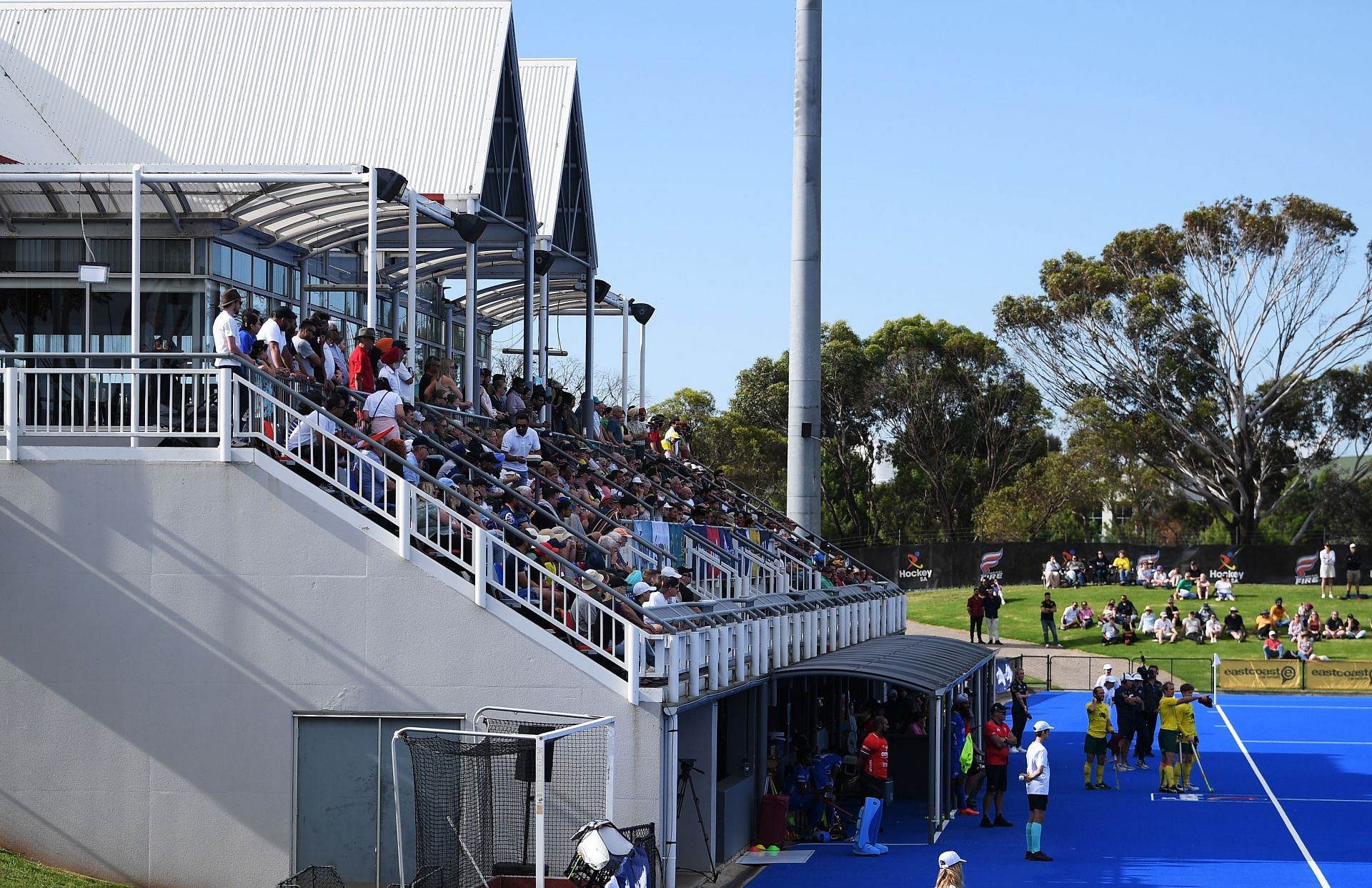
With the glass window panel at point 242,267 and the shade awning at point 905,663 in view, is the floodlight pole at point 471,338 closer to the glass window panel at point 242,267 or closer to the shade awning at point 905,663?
the glass window panel at point 242,267

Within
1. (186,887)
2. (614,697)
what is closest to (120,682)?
(186,887)

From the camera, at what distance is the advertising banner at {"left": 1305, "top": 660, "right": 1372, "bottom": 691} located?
44.2 metres

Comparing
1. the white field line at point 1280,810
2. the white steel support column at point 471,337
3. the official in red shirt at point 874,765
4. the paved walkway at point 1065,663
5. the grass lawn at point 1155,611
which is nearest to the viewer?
the white field line at point 1280,810

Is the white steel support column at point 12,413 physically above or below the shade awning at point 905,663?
above

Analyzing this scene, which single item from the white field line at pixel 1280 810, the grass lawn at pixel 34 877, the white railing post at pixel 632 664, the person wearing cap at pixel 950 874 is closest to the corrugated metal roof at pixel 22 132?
the grass lawn at pixel 34 877

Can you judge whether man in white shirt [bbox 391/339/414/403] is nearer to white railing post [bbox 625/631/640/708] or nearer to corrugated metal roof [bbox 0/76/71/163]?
white railing post [bbox 625/631/640/708]

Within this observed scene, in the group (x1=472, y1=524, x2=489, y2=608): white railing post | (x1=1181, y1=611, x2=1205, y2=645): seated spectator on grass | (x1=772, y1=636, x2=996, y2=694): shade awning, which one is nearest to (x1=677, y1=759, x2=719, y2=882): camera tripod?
(x1=772, y1=636, x2=996, y2=694): shade awning

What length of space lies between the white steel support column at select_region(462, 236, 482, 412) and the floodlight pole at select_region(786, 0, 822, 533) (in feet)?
24.4

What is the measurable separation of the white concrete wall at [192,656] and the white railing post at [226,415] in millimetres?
212

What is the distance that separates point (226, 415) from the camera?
16.3m

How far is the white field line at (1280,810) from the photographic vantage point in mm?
19953

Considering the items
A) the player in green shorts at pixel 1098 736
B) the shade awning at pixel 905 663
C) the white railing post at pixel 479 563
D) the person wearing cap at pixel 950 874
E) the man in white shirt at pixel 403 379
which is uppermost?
the man in white shirt at pixel 403 379

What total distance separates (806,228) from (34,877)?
19022 millimetres

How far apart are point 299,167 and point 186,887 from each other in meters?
8.65
